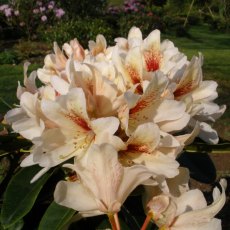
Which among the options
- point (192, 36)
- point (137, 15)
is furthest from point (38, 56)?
point (192, 36)

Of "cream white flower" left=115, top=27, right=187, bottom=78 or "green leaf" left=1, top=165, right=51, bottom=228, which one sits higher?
"cream white flower" left=115, top=27, right=187, bottom=78

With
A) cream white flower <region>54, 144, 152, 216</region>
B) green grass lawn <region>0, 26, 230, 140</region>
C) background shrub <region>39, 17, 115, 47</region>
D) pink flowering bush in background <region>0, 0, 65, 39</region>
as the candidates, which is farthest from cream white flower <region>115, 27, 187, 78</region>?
pink flowering bush in background <region>0, 0, 65, 39</region>

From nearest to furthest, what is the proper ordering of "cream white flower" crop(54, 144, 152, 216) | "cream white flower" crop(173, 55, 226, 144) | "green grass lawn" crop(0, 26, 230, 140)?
"cream white flower" crop(54, 144, 152, 216) < "cream white flower" crop(173, 55, 226, 144) < "green grass lawn" crop(0, 26, 230, 140)

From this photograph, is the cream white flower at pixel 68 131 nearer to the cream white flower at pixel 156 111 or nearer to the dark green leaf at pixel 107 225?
the cream white flower at pixel 156 111

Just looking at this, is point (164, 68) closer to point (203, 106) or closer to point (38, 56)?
point (203, 106)

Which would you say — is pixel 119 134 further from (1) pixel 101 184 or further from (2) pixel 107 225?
(2) pixel 107 225

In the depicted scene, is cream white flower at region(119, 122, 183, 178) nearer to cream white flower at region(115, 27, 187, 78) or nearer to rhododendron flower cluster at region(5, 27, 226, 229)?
rhododendron flower cluster at region(5, 27, 226, 229)

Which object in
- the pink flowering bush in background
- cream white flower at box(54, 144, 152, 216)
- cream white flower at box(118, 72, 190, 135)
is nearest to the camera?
cream white flower at box(54, 144, 152, 216)

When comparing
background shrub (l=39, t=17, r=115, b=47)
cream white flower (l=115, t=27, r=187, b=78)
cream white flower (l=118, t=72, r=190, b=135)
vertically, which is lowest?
background shrub (l=39, t=17, r=115, b=47)
